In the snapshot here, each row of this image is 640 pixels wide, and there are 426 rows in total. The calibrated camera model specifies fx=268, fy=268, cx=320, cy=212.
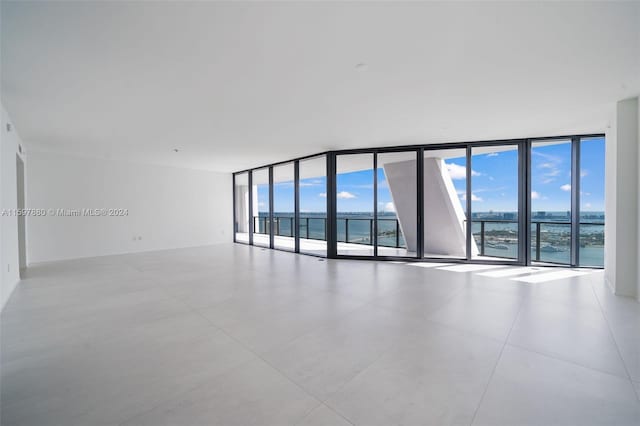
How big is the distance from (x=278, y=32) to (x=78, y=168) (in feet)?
24.3

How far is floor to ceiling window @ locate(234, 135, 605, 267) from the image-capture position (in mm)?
5102

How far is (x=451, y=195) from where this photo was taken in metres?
6.99

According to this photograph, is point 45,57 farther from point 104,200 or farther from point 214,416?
point 104,200

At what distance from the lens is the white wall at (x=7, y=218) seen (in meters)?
3.39

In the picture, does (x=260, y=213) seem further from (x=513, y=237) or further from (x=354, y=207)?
(x=513, y=237)

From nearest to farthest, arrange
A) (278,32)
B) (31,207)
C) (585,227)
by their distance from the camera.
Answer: (278,32) < (585,227) < (31,207)

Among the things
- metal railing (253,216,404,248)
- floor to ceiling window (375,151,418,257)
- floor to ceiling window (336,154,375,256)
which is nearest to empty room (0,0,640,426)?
floor to ceiling window (336,154,375,256)

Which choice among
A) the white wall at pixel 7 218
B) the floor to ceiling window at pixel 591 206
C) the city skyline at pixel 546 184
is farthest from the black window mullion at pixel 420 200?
the white wall at pixel 7 218

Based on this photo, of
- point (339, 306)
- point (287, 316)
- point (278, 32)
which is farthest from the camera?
point (339, 306)

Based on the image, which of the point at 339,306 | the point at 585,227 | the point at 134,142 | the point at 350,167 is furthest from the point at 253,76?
the point at 585,227

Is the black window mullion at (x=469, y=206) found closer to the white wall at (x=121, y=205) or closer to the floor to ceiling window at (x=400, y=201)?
the floor to ceiling window at (x=400, y=201)

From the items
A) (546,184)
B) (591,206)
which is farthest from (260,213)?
(591,206)

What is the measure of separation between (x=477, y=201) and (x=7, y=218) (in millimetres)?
7731

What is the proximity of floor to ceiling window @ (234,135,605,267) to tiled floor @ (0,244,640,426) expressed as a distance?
1.50 metres
